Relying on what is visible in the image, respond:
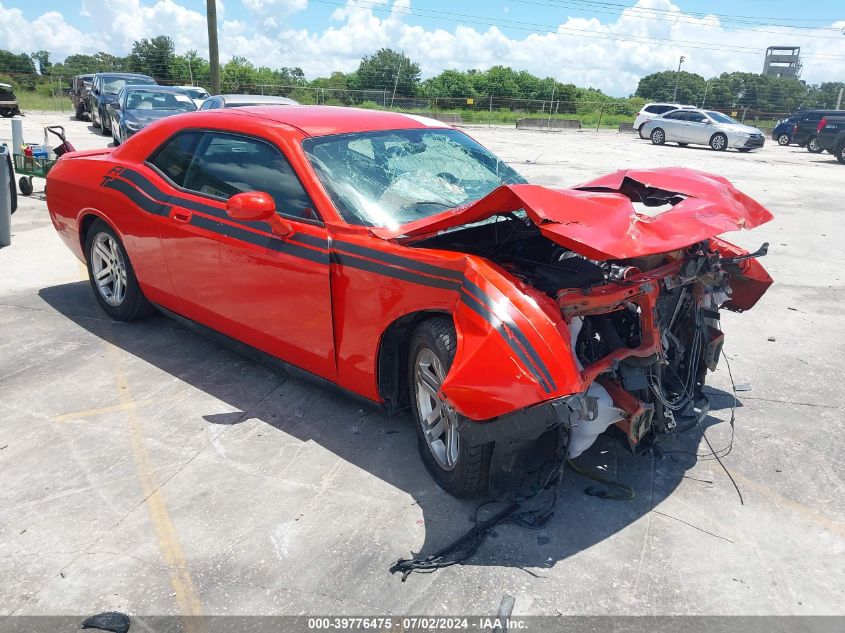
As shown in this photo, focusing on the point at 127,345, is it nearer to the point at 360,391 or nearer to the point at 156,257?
the point at 156,257

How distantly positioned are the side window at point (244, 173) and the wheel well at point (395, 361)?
783 mm

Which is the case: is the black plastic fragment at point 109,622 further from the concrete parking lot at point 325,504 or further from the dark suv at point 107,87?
the dark suv at point 107,87

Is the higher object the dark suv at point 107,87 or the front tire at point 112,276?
the dark suv at point 107,87

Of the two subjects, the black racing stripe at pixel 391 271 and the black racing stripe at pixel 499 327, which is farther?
the black racing stripe at pixel 391 271

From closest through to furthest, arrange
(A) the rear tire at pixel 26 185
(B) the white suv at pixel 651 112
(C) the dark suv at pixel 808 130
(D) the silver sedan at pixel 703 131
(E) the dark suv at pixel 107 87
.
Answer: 1. (A) the rear tire at pixel 26 185
2. (E) the dark suv at pixel 107 87
3. (D) the silver sedan at pixel 703 131
4. (C) the dark suv at pixel 808 130
5. (B) the white suv at pixel 651 112

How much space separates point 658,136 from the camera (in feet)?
89.6

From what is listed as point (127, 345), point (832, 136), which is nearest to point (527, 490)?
point (127, 345)

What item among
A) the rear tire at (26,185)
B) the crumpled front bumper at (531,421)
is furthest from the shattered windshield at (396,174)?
the rear tire at (26,185)

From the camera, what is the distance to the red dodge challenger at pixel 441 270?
2.75 m

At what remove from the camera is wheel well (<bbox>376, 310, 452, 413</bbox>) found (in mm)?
3262

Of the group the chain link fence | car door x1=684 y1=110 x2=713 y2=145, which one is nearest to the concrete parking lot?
car door x1=684 y1=110 x2=713 y2=145

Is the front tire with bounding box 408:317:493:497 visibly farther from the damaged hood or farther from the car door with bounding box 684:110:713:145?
the car door with bounding box 684:110:713:145

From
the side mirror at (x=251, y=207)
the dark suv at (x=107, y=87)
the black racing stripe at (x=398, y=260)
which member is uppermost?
the dark suv at (x=107, y=87)

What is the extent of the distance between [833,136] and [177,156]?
78.3 feet
